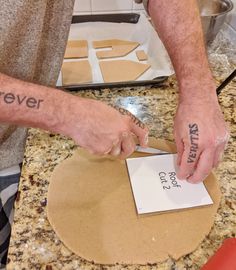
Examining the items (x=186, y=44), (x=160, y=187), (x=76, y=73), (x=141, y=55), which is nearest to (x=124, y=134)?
(x=160, y=187)

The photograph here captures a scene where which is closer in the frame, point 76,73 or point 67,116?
point 67,116

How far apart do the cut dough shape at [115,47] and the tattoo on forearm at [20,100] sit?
1.94 feet

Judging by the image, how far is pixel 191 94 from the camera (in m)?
0.59

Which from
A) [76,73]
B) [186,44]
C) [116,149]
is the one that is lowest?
[76,73]

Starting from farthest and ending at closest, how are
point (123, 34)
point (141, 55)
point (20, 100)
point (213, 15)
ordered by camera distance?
point (123, 34)
point (141, 55)
point (213, 15)
point (20, 100)

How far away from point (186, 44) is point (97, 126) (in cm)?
30

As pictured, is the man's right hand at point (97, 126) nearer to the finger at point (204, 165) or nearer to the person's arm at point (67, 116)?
the person's arm at point (67, 116)

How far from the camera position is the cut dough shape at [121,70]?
896 millimetres

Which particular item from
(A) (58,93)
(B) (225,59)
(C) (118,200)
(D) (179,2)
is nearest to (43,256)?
(C) (118,200)

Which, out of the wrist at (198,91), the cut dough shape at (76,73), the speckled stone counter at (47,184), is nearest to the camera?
the speckled stone counter at (47,184)

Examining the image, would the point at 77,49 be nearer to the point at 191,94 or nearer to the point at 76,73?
the point at 76,73

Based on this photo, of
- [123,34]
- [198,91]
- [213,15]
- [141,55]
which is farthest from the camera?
[123,34]

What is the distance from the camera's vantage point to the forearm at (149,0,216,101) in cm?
60

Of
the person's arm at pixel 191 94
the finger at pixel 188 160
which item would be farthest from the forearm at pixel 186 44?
the finger at pixel 188 160
